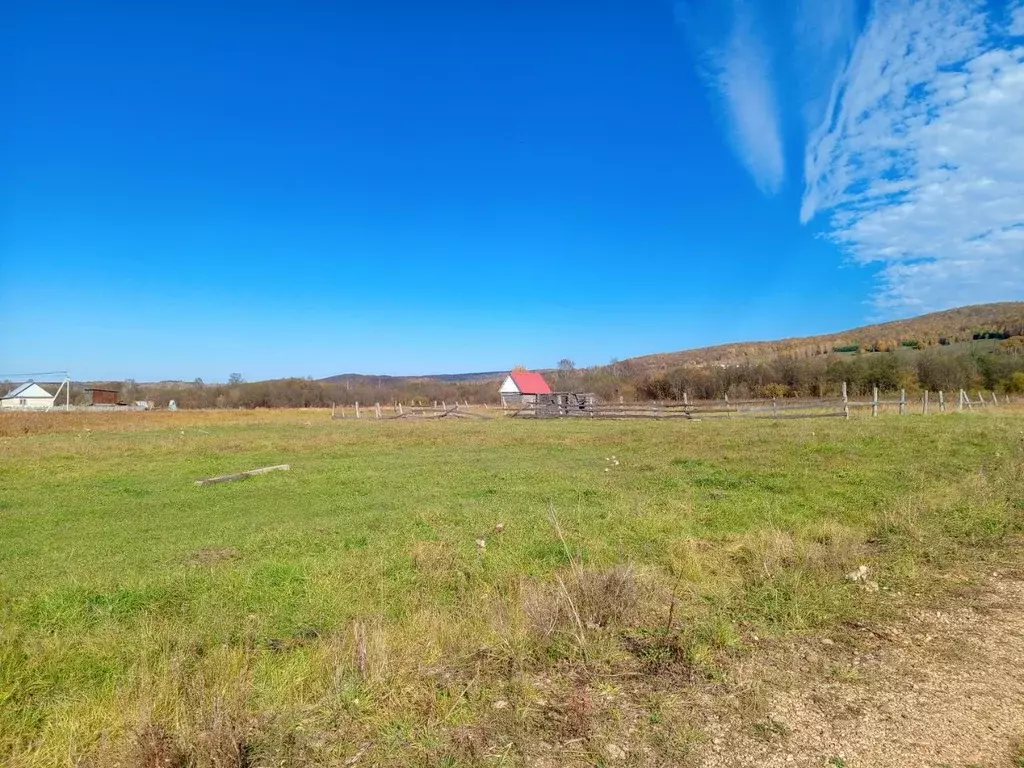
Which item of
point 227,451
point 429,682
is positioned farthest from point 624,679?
point 227,451

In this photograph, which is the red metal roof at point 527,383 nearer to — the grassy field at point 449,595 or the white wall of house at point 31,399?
the grassy field at point 449,595

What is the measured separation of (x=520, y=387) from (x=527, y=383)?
1498 millimetres

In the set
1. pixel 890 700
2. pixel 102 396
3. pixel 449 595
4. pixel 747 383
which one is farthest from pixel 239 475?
pixel 102 396

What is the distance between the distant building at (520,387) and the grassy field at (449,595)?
5357cm

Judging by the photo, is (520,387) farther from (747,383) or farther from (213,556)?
(213,556)

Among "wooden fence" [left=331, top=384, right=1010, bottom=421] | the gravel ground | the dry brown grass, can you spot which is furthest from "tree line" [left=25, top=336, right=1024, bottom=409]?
the gravel ground

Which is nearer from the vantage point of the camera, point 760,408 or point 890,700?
point 890,700

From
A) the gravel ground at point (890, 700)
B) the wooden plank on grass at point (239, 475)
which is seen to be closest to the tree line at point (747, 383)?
the wooden plank on grass at point (239, 475)

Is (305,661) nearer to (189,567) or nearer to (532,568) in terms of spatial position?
(532,568)

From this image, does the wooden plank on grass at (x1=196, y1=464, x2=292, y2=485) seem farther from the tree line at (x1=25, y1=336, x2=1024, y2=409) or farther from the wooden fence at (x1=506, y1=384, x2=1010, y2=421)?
the tree line at (x1=25, y1=336, x2=1024, y2=409)

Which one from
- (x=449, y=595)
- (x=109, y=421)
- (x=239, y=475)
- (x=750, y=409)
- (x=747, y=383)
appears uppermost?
(x=747, y=383)

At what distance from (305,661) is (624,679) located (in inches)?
91.0

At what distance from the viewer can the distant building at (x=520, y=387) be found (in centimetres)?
6812

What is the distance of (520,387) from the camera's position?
6856 cm
